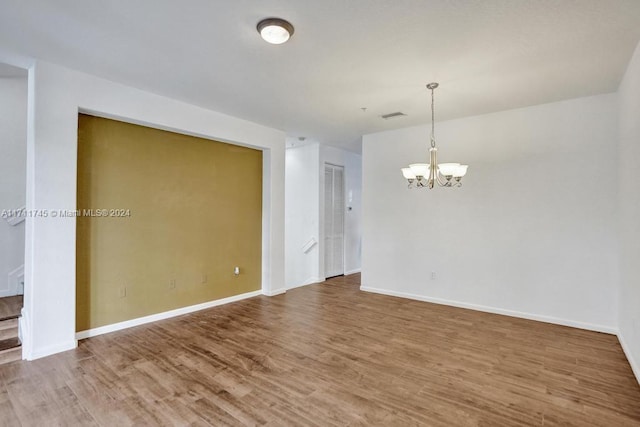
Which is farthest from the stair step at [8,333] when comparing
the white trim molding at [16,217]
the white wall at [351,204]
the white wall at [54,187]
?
the white wall at [351,204]

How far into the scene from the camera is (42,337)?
2998mm

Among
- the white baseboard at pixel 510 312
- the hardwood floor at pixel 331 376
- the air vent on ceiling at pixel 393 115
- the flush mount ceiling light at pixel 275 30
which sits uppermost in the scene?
the air vent on ceiling at pixel 393 115

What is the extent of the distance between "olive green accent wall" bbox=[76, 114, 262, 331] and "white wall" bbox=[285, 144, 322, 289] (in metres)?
1.55

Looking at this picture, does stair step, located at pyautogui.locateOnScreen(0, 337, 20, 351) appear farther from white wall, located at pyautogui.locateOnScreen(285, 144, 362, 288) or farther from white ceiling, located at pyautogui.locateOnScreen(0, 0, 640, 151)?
white wall, located at pyautogui.locateOnScreen(285, 144, 362, 288)

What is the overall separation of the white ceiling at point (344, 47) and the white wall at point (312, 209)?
8.66 ft

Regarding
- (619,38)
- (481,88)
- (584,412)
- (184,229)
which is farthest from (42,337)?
(619,38)

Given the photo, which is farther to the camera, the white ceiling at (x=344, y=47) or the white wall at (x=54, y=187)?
the white wall at (x=54, y=187)

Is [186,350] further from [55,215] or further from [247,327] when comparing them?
[55,215]

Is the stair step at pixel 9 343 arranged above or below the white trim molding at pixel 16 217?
below

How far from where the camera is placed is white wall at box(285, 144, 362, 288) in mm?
6508

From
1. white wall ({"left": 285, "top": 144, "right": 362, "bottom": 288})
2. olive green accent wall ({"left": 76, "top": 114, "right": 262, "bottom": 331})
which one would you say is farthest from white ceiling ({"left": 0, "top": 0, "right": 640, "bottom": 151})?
white wall ({"left": 285, "top": 144, "right": 362, "bottom": 288})

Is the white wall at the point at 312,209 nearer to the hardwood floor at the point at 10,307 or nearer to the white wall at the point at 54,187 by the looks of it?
the white wall at the point at 54,187

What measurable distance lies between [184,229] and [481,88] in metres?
4.14

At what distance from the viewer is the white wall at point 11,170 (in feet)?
14.6
